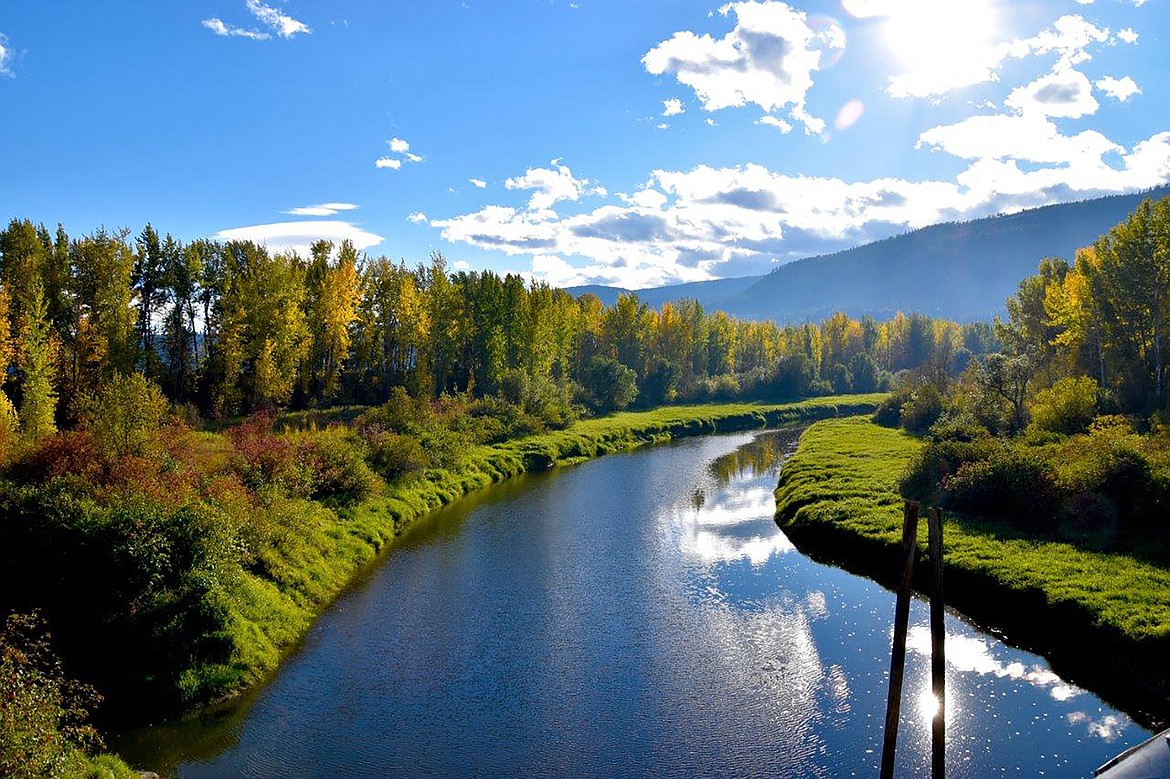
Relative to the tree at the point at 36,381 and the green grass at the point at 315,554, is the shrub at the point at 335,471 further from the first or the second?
the tree at the point at 36,381

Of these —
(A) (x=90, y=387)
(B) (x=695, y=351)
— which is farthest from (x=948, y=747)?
(B) (x=695, y=351)

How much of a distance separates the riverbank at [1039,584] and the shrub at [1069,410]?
37.8ft

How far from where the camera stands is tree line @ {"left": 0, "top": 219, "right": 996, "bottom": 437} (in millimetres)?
48969

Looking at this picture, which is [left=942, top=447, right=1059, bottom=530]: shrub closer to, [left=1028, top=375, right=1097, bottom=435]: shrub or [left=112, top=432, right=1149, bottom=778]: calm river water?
[left=112, top=432, right=1149, bottom=778]: calm river water

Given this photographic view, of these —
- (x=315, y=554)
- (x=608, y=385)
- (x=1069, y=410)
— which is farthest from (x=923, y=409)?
(x=315, y=554)

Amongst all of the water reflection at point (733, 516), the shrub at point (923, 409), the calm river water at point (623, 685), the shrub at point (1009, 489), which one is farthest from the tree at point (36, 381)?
the shrub at point (923, 409)

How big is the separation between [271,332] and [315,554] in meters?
35.0

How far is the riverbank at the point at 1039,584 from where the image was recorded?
71.9 ft

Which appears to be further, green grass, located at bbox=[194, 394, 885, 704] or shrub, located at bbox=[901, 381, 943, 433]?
shrub, located at bbox=[901, 381, 943, 433]

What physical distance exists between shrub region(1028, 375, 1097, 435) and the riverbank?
11527 millimetres

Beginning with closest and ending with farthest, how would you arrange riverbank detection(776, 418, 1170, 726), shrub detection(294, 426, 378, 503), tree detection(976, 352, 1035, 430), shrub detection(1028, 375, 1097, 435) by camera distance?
riverbank detection(776, 418, 1170, 726)
shrub detection(294, 426, 378, 503)
shrub detection(1028, 375, 1097, 435)
tree detection(976, 352, 1035, 430)

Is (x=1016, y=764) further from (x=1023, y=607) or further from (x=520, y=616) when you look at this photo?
(x=520, y=616)

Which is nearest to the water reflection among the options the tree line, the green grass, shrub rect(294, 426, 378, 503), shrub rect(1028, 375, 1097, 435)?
the green grass

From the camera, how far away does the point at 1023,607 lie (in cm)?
2658
